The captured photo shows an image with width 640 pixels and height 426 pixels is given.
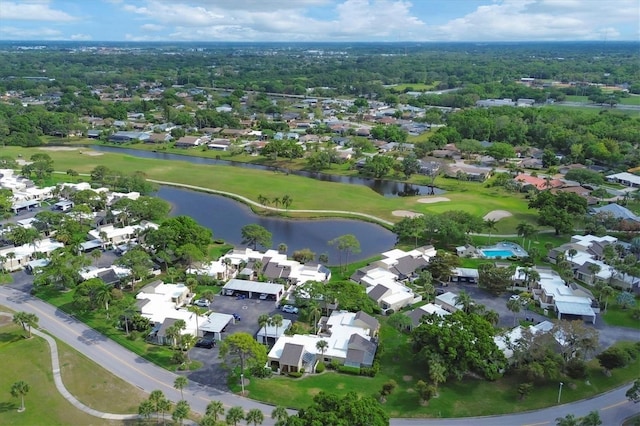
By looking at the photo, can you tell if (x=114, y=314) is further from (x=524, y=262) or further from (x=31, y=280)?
(x=524, y=262)

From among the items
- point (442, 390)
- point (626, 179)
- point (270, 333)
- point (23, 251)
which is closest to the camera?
point (442, 390)

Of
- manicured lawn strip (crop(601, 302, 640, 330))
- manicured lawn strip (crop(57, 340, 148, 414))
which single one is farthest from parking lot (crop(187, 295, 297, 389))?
manicured lawn strip (crop(601, 302, 640, 330))

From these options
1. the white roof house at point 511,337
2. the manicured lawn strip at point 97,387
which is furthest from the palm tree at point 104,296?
the white roof house at point 511,337

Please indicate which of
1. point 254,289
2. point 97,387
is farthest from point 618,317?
point 97,387

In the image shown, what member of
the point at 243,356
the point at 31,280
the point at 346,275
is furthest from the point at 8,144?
the point at 243,356

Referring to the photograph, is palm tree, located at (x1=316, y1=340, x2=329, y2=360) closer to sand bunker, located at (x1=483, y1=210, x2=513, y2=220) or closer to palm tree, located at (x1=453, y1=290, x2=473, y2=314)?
palm tree, located at (x1=453, y1=290, x2=473, y2=314)

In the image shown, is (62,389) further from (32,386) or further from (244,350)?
(244,350)

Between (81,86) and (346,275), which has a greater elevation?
(81,86)
